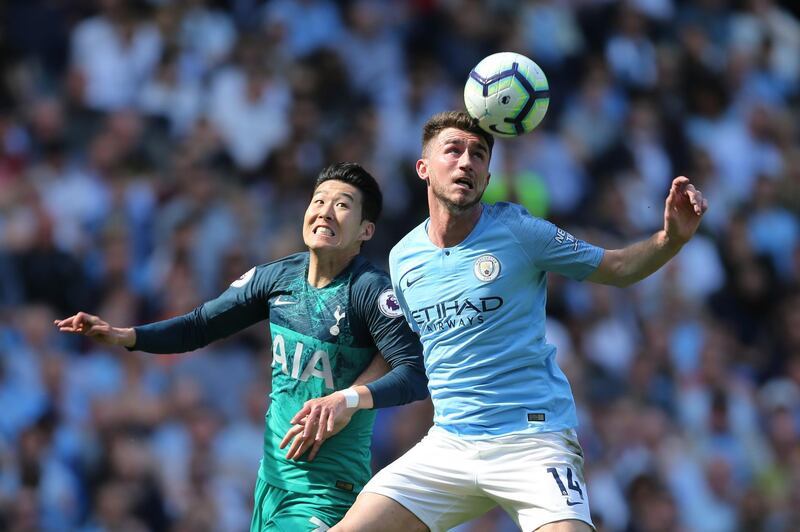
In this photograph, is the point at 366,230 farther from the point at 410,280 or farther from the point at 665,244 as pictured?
the point at 665,244

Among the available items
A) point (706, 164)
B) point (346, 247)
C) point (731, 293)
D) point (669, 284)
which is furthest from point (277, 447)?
point (706, 164)

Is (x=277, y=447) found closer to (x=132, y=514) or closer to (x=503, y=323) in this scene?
(x=503, y=323)

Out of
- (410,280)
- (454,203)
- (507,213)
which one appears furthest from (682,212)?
(410,280)

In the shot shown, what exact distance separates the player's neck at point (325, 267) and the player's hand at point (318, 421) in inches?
32.5

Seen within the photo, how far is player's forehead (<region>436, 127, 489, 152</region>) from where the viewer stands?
6.55 m

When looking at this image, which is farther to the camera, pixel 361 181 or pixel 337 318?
pixel 361 181

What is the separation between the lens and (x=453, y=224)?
259 inches

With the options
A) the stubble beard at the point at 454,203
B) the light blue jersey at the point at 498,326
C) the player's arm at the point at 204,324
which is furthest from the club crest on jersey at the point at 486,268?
the player's arm at the point at 204,324

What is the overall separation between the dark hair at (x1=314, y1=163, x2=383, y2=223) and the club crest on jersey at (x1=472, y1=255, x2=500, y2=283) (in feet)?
2.70

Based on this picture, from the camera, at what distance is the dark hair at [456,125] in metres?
6.60

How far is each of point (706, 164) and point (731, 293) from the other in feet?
5.93

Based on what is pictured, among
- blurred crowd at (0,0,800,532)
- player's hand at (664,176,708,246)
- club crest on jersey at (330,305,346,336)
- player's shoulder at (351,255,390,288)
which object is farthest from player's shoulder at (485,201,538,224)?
blurred crowd at (0,0,800,532)

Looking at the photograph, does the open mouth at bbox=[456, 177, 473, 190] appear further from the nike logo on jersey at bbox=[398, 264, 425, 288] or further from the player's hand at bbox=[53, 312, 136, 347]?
the player's hand at bbox=[53, 312, 136, 347]

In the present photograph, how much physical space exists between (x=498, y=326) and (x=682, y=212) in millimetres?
1048
